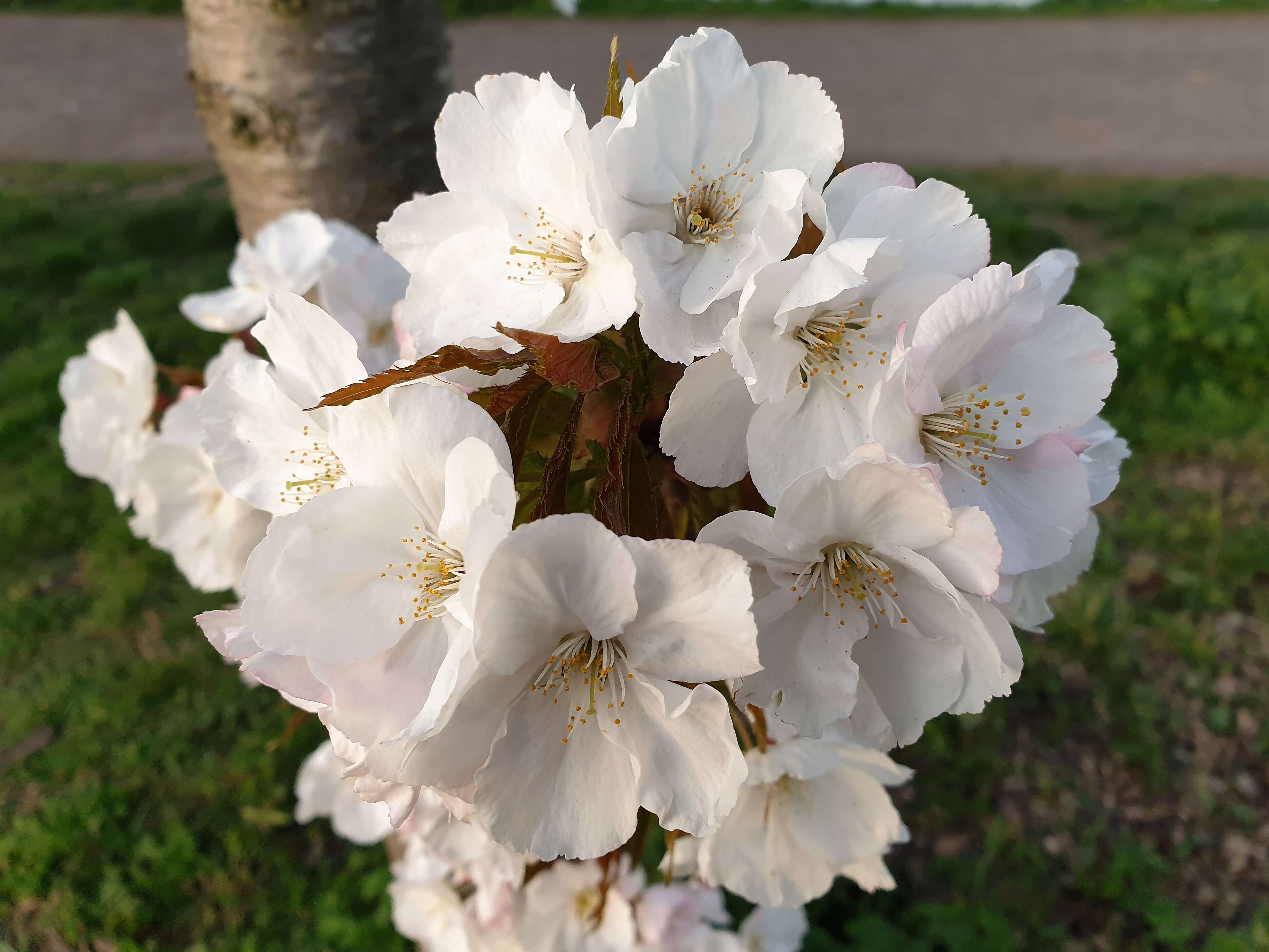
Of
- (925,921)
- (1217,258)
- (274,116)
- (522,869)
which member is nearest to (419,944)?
(522,869)

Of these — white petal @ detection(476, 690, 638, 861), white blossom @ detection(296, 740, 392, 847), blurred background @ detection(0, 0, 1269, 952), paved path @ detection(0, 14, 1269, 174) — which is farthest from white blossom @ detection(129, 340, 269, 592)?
paved path @ detection(0, 14, 1269, 174)

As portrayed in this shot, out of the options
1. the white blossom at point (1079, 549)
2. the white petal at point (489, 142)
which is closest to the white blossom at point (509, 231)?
the white petal at point (489, 142)

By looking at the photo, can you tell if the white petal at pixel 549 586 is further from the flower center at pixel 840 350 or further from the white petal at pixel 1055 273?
the white petal at pixel 1055 273

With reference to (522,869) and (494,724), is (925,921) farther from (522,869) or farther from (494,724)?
(494,724)

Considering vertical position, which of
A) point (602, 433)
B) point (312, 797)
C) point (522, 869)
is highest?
point (602, 433)

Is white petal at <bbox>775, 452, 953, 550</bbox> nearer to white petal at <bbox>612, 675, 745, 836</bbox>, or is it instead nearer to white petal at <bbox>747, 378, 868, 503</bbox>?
white petal at <bbox>747, 378, 868, 503</bbox>

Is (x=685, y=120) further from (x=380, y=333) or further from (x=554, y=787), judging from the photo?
(x=380, y=333)
